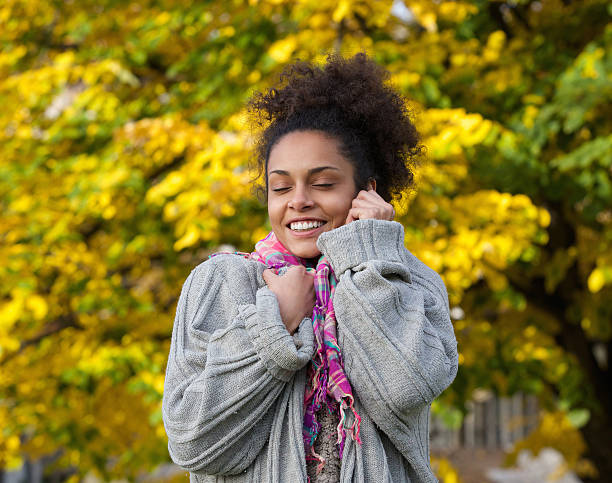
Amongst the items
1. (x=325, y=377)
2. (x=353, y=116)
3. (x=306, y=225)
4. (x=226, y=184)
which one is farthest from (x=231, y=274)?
(x=226, y=184)

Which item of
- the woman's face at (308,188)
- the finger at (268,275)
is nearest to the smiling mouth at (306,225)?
the woman's face at (308,188)

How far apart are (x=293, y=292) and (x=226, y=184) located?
2267 millimetres

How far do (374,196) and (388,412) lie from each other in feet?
1.67

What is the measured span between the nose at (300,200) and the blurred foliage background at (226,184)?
2.02 meters

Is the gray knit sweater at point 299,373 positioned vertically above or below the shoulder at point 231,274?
below

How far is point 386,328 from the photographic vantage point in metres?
1.49

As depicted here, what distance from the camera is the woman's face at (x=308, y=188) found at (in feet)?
5.53

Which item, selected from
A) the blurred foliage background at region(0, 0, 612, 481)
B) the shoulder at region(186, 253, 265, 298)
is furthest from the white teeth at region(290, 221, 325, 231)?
the blurred foliage background at region(0, 0, 612, 481)

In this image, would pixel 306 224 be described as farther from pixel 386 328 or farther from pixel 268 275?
pixel 386 328

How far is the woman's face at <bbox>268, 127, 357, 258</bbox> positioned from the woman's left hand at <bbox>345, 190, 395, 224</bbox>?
0.11 feet

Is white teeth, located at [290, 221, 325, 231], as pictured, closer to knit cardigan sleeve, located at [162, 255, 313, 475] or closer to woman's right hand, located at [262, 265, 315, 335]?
woman's right hand, located at [262, 265, 315, 335]

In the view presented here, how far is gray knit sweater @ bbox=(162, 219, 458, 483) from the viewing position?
1.46 meters

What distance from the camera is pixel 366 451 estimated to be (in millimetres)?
1509

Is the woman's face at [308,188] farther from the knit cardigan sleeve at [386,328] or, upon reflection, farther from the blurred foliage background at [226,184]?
the blurred foliage background at [226,184]
